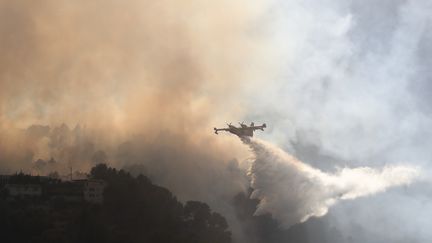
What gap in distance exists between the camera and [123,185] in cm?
15888

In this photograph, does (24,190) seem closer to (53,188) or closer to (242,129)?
(53,188)

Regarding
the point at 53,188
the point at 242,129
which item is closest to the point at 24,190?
the point at 53,188

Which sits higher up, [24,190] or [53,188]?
[53,188]

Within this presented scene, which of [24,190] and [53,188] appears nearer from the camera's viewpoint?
[24,190]

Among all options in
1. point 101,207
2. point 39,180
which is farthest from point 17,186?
point 101,207

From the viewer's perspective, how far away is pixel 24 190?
159 metres

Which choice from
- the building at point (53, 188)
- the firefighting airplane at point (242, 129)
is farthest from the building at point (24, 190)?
the firefighting airplane at point (242, 129)

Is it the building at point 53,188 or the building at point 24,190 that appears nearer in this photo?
the building at point 24,190

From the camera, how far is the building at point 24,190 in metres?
157

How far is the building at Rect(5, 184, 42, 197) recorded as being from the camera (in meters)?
157

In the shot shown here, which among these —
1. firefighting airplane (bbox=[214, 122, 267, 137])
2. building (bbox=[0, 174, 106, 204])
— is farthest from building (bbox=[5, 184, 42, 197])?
firefighting airplane (bbox=[214, 122, 267, 137])

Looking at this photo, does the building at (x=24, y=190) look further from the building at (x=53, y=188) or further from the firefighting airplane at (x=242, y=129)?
the firefighting airplane at (x=242, y=129)

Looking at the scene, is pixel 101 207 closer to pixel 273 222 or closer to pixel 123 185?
pixel 123 185

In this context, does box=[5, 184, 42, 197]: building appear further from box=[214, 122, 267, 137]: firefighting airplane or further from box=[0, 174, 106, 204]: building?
box=[214, 122, 267, 137]: firefighting airplane
